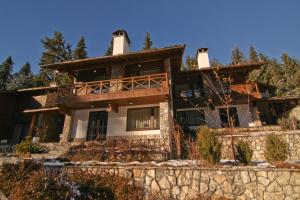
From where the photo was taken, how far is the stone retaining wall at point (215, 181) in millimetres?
5527

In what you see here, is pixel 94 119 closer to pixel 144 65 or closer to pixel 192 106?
pixel 144 65

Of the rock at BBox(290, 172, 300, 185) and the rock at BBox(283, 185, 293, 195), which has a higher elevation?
the rock at BBox(290, 172, 300, 185)

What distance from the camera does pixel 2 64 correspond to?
35188mm

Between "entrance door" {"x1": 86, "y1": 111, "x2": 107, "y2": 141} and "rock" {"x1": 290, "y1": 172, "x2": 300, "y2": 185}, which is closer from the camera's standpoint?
"rock" {"x1": 290, "y1": 172, "x2": 300, "y2": 185}

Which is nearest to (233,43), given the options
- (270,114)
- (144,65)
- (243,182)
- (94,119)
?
(144,65)

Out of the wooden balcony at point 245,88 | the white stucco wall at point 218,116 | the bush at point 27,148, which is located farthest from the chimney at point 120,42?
the wooden balcony at point 245,88

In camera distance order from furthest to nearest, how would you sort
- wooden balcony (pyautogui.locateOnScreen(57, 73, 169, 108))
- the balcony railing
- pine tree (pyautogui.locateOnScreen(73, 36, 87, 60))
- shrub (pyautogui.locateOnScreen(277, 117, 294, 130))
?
pine tree (pyautogui.locateOnScreen(73, 36, 87, 60)) < shrub (pyautogui.locateOnScreen(277, 117, 294, 130)) < the balcony railing < wooden balcony (pyautogui.locateOnScreen(57, 73, 169, 108))

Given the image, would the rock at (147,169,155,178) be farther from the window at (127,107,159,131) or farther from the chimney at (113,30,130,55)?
the chimney at (113,30,130,55)

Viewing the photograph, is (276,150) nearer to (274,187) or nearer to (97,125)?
(274,187)

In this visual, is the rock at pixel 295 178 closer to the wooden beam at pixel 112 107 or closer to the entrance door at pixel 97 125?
the wooden beam at pixel 112 107

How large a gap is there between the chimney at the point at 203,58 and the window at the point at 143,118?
27.1ft

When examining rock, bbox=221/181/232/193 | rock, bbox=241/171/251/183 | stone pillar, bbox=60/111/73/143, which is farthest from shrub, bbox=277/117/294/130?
stone pillar, bbox=60/111/73/143

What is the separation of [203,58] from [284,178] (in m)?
14.5

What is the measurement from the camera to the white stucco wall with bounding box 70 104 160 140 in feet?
41.3
